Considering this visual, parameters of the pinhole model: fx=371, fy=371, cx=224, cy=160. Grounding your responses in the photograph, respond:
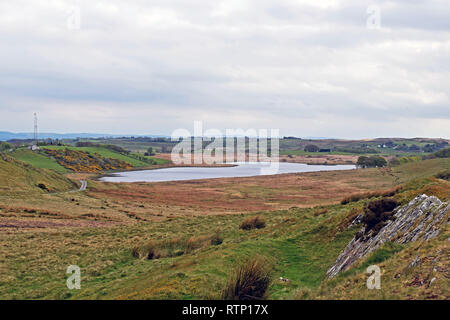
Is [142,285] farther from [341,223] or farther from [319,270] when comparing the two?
[341,223]

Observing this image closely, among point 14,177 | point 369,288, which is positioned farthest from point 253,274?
point 14,177

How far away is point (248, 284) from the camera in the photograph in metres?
12.6

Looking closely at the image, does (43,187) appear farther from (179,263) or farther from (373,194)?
(179,263)

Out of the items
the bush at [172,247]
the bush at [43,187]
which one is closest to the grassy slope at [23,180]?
the bush at [43,187]

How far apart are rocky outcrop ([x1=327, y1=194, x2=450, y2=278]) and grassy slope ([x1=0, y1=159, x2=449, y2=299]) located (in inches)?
41.2

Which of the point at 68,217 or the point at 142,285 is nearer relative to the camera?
the point at 142,285

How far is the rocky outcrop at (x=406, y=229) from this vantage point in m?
13.7

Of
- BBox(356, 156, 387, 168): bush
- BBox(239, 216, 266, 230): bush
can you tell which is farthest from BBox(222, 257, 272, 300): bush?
BBox(356, 156, 387, 168): bush

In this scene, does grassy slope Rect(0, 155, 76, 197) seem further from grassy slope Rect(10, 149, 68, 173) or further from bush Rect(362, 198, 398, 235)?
bush Rect(362, 198, 398, 235)

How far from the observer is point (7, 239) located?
2869 cm

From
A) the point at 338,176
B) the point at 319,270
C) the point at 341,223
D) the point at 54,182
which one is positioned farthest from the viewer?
the point at 338,176

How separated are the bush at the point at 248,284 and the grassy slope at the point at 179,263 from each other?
0.51 metres

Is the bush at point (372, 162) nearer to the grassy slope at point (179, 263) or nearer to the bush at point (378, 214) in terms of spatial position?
the grassy slope at point (179, 263)

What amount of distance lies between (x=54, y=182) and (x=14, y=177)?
32.1ft
